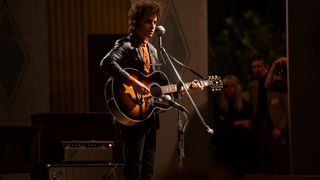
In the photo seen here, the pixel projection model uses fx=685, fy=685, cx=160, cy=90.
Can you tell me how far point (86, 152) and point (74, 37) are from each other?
8.89 feet

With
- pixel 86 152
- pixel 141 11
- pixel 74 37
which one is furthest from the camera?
pixel 74 37

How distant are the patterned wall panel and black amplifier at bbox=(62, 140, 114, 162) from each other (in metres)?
2.42

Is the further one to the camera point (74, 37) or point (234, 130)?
point (74, 37)

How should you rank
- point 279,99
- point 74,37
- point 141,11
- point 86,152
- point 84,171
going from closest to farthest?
A: point 141,11 < point 84,171 < point 86,152 < point 279,99 < point 74,37

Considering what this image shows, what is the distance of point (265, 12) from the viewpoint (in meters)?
15.4

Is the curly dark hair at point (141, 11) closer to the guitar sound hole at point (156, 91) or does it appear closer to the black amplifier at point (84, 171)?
the guitar sound hole at point (156, 91)

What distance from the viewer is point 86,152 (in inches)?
234

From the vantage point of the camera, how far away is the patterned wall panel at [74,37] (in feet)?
27.2

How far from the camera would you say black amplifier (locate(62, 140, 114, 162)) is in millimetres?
5922

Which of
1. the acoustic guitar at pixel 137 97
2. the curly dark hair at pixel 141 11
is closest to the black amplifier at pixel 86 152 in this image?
the acoustic guitar at pixel 137 97

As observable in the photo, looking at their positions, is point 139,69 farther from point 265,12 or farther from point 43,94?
point 265,12

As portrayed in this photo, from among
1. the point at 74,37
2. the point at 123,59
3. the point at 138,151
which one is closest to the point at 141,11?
the point at 123,59

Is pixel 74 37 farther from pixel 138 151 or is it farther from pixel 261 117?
pixel 138 151

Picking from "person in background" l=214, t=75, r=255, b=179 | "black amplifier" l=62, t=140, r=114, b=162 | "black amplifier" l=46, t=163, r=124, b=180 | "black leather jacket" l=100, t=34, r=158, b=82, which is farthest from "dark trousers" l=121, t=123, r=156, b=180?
"person in background" l=214, t=75, r=255, b=179
